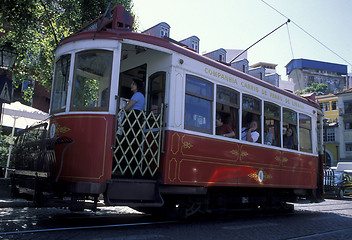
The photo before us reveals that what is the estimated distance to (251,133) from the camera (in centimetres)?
820

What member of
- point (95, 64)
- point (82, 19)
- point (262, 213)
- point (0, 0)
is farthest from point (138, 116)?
point (82, 19)

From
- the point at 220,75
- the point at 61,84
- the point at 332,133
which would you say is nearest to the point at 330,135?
the point at 332,133

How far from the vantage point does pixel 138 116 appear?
590 centimetres

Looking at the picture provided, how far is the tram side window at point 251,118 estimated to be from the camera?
801 centimetres

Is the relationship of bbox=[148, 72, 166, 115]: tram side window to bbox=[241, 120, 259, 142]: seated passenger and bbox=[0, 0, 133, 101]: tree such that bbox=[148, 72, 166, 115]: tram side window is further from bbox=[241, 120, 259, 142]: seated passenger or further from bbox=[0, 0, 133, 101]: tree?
bbox=[0, 0, 133, 101]: tree

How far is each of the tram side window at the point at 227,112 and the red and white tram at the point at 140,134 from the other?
0.09ft

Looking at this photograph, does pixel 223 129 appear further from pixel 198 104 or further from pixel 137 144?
pixel 137 144

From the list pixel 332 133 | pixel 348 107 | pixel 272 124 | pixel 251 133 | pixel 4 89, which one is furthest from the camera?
pixel 332 133

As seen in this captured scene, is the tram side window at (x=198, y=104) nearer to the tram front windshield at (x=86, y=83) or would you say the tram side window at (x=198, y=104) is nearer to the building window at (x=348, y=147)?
the tram front windshield at (x=86, y=83)

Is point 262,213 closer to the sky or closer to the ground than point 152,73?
closer to the ground

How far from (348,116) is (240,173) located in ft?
138

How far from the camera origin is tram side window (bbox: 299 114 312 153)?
10084mm

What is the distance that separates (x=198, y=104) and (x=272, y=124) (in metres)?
2.91

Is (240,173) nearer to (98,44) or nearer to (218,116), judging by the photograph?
(218,116)
